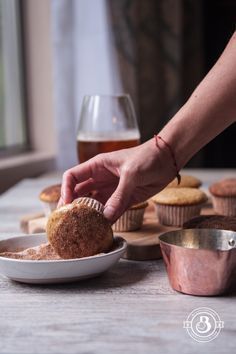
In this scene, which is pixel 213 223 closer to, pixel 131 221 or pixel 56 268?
pixel 131 221

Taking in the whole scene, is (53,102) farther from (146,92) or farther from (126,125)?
(126,125)

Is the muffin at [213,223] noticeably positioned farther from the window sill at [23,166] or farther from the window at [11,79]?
the window at [11,79]

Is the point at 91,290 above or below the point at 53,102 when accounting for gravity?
below

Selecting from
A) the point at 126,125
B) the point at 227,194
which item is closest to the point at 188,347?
the point at 227,194

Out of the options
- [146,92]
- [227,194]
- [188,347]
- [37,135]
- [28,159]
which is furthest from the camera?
[146,92]

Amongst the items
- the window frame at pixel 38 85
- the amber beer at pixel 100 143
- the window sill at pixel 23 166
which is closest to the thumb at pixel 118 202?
the amber beer at pixel 100 143

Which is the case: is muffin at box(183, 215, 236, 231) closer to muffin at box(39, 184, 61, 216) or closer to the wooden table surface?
the wooden table surface

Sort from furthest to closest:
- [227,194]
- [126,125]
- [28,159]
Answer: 1. [28,159]
2. [126,125]
3. [227,194]

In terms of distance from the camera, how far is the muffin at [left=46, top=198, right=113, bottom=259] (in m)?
1.01

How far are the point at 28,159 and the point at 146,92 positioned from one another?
1090mm

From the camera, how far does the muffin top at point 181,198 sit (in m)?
1.38

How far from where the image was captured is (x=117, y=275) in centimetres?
106

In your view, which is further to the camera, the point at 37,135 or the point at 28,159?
the point at 37,135

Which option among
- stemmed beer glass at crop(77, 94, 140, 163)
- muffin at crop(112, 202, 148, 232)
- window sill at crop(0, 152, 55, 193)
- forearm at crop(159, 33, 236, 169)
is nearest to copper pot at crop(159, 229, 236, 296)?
forearm at crop(159, 33, 236, 169)
